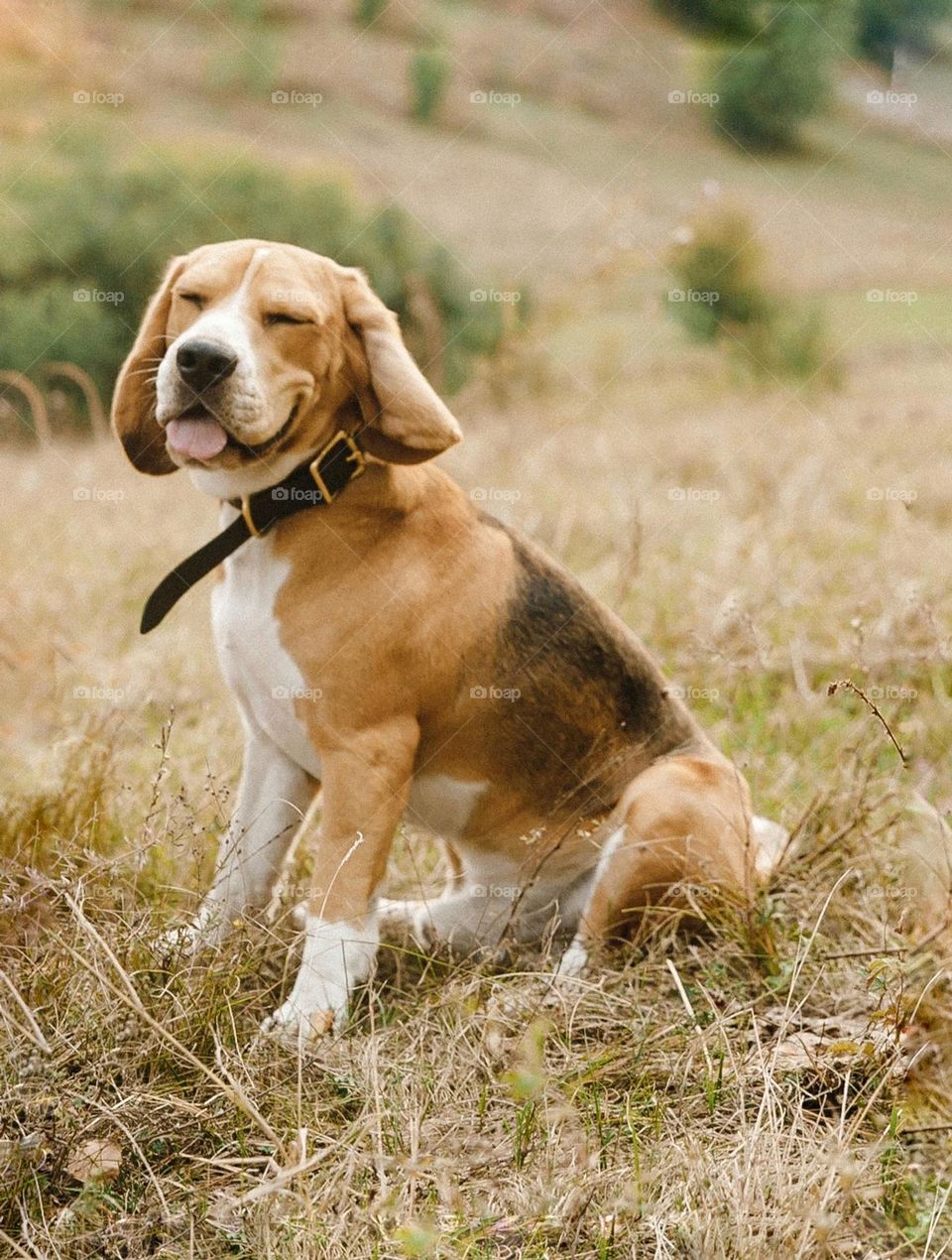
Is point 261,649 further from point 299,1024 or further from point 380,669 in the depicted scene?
point 299,1024

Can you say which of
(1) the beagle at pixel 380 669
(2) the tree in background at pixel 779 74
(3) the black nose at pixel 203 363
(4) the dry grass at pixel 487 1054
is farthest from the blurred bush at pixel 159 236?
(2) the tree in background at pixel 779 74

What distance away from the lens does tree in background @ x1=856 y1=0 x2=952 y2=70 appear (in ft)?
72.3

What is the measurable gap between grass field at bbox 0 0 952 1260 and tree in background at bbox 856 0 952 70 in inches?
599

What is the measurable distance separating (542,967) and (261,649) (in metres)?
1.08

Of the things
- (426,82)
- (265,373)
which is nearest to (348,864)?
(265,373)

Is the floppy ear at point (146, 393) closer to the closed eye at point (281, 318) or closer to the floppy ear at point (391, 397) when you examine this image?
the closed eye at point (281, 318)

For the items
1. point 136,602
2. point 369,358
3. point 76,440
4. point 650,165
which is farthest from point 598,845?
point 650,165

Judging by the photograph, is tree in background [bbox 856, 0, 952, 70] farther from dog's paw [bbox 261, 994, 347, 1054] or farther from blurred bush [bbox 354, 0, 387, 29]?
dog's paw [bbox 261, 994, 347, 1054]

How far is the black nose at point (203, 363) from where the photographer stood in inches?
121

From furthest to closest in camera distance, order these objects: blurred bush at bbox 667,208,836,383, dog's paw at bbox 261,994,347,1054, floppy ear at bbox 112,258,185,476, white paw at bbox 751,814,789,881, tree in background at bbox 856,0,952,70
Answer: tree in background at bbox 856,0,952,70, blurred bush at bbox 667,208,836,383, white paw at bbox 751,814,789,881, floppy ear at bbox 112,258,185,476, dog's paw at bbox 261,994,347,1054

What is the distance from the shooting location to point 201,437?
320 centimetres

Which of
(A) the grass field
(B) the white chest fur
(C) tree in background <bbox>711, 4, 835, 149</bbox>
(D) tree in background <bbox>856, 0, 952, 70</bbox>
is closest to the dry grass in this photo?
(A) the grass field

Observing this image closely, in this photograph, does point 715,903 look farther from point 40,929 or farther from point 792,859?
point 40,929

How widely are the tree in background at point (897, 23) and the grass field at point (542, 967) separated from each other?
15.2 metres
